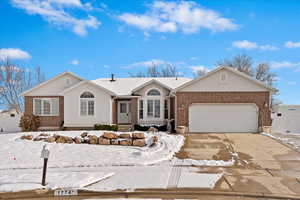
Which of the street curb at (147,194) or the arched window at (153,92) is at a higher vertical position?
the arched window at (153,92)

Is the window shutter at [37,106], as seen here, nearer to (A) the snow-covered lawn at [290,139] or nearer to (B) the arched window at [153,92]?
(B) the arched window at [153,92]

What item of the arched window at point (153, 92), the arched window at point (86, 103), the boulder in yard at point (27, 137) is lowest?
the boulder in yard at point (27, 137)

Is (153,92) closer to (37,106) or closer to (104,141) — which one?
(104,141)

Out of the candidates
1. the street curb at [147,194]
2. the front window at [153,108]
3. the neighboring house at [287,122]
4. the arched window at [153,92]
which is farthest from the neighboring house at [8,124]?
the neighboring house at [287,122]

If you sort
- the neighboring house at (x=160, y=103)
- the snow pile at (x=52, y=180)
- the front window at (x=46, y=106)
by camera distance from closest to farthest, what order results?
the snow pile at (x=52, y=180) → the neighboring house at (x=160, y=103) → the front window at (x=46, y=106)

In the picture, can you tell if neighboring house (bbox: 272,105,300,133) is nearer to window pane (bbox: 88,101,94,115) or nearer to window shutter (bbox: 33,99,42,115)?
window pane (bbox: 88,101,94,115)

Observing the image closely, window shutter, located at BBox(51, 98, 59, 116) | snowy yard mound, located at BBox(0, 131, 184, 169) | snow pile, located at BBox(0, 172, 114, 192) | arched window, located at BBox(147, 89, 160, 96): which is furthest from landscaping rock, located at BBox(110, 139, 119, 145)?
window shutter, located at BBox(51, 98, 59, 116)

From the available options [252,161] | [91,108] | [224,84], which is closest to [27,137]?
[91,108]

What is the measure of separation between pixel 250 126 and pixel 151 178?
1221cm

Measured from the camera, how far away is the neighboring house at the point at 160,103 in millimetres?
17078

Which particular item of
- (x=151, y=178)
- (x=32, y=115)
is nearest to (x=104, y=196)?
(x=151, y=178)

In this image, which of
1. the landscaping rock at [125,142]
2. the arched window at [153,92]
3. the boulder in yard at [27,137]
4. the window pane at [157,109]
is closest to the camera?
the landscaping rock at [125,142]

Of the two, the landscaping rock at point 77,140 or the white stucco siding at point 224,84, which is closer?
the landscaping rock at point 77,140

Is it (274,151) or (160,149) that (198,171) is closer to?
(160,149)
